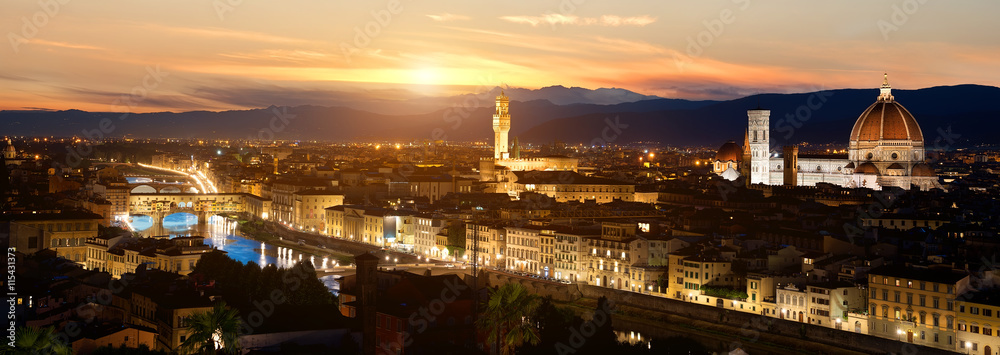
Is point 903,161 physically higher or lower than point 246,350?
higher

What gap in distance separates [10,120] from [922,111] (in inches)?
5850

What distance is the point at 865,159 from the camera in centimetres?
5659

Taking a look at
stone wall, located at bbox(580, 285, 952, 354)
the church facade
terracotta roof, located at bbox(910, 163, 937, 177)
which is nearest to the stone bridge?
the church facade

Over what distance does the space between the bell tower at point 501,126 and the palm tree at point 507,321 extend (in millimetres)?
43816

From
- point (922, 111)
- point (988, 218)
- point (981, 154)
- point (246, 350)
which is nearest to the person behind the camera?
point (246, 350)

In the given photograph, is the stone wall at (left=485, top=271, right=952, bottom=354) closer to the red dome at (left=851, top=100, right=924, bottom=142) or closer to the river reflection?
the river reflection

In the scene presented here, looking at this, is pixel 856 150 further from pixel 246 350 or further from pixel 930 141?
pixel 930 141

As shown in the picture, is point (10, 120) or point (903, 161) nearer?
point (903, 161)

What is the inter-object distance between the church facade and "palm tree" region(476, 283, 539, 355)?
36570mm

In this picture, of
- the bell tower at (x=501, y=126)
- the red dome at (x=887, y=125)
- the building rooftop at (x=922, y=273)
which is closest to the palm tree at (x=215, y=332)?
the building rooftop at (x=922, y=273)

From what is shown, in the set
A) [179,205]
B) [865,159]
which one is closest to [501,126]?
[179,205]

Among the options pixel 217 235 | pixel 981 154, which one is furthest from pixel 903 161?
pixel 981 154

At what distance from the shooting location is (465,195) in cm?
5259

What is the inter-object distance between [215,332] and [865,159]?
44732mm
